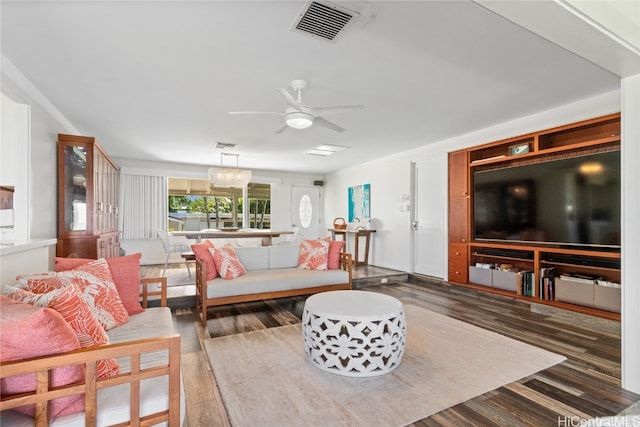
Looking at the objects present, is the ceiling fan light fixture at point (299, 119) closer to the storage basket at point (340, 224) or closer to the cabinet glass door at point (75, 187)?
the cabinet glass door at point (75, 187)

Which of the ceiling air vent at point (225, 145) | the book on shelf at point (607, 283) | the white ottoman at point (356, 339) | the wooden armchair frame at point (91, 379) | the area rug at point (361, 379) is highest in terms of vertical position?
the ceiling air vent at point (225, 145)

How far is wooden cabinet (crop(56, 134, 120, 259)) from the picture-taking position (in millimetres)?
3482

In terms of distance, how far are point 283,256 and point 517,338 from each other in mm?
2818

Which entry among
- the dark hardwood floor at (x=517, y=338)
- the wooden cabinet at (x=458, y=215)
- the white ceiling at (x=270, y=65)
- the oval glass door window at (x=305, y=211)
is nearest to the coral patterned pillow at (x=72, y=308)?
the dark hardwood floor at (x=517, y=338)

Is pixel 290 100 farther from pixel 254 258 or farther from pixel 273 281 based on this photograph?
pixel 254 258

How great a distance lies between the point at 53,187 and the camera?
3.42m

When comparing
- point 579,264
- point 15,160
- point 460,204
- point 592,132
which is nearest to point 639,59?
point 592,132

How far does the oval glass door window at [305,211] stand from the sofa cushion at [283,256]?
4.07 m

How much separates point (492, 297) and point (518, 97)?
8.27 ft

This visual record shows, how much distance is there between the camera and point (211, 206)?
766 cm

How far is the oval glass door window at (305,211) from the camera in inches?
336

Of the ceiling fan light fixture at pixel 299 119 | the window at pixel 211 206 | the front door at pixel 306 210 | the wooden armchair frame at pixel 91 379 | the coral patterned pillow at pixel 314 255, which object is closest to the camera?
the wooden armchair frame at pixel 91 379

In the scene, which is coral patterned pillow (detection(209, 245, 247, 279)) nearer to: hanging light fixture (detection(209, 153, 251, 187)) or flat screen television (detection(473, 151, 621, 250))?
hanging light fixture (detection(209, 153, 251, 187))

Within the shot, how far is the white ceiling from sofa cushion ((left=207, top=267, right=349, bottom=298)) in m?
1.98
